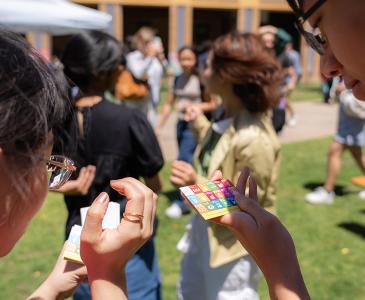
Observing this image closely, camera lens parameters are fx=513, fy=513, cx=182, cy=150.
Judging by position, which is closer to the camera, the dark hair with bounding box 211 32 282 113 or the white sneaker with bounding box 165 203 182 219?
the dark hair with bounding box 211 32 282 113

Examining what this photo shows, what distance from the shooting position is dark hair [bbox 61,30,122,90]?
2.75 meters

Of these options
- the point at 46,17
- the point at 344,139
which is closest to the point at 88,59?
the point at 344,139

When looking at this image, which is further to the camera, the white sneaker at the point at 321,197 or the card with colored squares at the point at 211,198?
the white sneaker at the point at 321,197

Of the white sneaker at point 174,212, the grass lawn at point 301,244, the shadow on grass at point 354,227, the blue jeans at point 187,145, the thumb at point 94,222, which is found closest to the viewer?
the thumb at point 94,222

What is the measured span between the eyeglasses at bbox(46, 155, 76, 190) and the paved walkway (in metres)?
6.18

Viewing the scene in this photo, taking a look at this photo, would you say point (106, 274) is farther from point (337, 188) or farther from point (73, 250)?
point (337, 188)

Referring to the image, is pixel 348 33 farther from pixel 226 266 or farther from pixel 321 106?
pixel 321 106

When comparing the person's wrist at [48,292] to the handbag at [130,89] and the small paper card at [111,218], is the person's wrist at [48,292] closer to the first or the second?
the small paper card at [111,218]

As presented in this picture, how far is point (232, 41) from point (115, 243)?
2078mm

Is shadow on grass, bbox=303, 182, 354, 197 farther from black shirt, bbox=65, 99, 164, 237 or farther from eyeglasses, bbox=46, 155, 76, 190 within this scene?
eyeglasses, bbox=46, 155, 76, 190

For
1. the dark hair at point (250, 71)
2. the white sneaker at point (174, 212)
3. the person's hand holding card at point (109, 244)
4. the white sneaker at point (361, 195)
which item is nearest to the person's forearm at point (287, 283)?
the person's hand holding card at point (109, 244)

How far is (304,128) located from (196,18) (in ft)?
57.7

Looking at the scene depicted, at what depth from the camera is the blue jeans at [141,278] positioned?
2646 millimetres

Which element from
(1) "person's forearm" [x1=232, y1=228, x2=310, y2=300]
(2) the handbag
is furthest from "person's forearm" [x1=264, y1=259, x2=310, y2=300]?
(2) the handbag
